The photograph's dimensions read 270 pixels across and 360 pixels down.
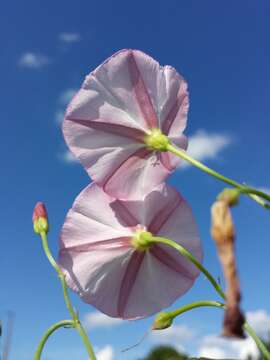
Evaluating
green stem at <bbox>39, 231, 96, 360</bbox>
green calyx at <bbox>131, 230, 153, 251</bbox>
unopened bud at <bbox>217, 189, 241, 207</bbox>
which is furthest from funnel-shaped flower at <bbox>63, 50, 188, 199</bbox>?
unopened bud at <bbox>217, 189, 241, 207</bbox>

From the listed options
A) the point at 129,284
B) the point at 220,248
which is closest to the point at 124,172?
the point at 129,284

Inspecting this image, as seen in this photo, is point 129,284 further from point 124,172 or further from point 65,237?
point 124,172

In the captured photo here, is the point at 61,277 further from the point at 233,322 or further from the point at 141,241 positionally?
the point at 233,322

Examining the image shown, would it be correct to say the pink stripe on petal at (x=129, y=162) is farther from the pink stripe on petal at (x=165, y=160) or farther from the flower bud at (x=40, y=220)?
the flower bud at (x=40, y=220)

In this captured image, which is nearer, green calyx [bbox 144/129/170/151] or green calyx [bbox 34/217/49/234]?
green calyx [bbox 144/129/170/151]

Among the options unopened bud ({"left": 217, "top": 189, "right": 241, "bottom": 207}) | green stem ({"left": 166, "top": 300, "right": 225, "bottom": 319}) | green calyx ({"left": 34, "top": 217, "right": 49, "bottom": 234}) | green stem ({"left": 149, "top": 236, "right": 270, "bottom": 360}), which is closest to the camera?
unopened bud ({"left": 217, "top": 189, "right": 241, "bottom": 207})

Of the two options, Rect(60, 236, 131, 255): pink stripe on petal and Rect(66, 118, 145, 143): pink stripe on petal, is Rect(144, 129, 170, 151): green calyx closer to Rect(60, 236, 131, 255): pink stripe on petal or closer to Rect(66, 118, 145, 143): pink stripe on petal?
Rect(66, 118, 145, 143): pink stripe on petal

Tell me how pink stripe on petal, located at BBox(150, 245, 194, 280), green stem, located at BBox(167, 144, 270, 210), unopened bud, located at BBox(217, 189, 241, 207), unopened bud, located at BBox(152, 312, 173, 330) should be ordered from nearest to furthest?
unopened bud, located at BBox(217, 189, 241, 207), green stem, located at BBox(167, 144, 270, 210), unopened bud, located at BBox(152, 312, 173, 330), pink stripe on petal, located at BBox(150, 245, 194, 280)

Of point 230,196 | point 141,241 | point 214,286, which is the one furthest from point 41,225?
point 230,196

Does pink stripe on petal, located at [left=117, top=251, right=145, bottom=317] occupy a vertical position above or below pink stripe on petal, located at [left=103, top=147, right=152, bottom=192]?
below
